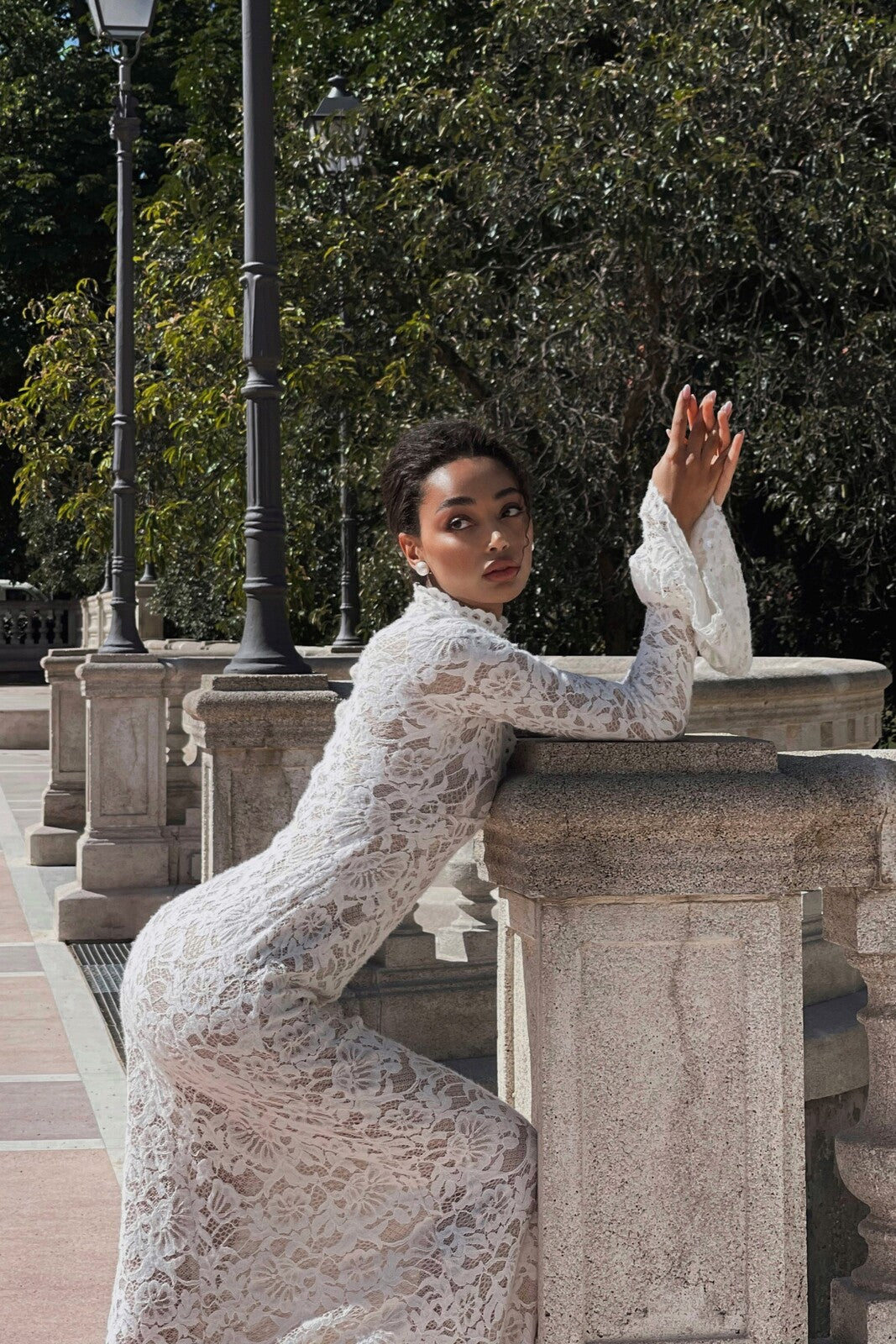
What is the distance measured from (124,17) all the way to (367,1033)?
9942 millimetres

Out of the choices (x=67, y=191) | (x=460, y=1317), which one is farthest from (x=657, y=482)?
(x=67, y=191)

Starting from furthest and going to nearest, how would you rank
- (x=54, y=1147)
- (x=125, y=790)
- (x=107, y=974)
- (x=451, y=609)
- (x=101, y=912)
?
(x=125, y=790) < (x=101, y=912) < (x=107, y=974) < (x=54, y=1147) < (x=451, y=609)

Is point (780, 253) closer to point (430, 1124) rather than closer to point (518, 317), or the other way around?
point (518, 317)

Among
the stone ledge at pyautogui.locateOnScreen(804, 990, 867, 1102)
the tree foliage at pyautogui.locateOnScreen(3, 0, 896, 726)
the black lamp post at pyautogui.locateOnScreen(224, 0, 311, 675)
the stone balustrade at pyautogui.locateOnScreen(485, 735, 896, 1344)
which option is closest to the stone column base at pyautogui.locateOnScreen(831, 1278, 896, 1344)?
the stone balustrade at pyautogui.locateOnScreen(485, 735, 896, 1344)

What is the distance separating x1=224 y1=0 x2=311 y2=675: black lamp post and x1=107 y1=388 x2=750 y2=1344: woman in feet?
12.1

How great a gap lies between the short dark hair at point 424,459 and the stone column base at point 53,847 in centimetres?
967

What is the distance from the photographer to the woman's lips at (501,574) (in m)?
2.94

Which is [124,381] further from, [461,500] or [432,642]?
[432,642]

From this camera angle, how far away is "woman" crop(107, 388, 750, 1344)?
272 cm

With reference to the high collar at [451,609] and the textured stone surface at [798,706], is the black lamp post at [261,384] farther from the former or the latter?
the high collar at [451,609]

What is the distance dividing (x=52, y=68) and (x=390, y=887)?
116 feet

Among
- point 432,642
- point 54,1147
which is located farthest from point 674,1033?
point 54,1147

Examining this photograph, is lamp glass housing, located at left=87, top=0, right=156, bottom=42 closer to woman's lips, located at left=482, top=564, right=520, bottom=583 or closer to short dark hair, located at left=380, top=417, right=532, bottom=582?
short dark hair, located at left=380, top=417, right=532, bottom=582

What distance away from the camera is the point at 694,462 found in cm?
291
